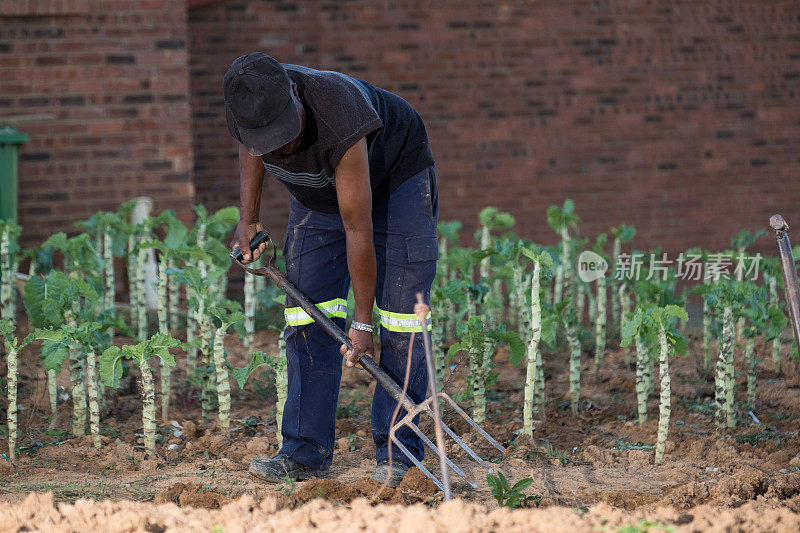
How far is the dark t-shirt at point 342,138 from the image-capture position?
309 centimetres

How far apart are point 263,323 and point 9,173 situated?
201 centimetres

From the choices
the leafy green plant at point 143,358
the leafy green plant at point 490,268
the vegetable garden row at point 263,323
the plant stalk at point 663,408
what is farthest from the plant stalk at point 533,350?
the leafy green plant at point 143,358

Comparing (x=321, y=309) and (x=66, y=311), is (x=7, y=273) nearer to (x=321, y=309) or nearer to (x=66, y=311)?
(x=66, y=311)

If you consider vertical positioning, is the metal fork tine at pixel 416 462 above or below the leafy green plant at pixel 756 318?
below

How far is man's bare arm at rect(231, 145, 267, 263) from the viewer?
3537mm

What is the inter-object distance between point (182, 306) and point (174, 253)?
2.10 m

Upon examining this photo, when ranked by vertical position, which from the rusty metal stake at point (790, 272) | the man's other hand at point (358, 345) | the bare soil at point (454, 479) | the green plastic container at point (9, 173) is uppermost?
the green plastic container at point (9, 173)

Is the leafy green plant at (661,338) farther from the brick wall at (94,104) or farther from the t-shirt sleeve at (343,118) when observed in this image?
the brick wall at (94,104)

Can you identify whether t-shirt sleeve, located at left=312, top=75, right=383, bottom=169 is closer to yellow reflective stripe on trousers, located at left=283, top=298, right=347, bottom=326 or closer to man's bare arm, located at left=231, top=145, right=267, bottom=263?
man's bare arm, located at left=231, top=145, right=267, bottom=263

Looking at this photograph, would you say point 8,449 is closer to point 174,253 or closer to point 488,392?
point 174,253

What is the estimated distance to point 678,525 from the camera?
8.93 ft

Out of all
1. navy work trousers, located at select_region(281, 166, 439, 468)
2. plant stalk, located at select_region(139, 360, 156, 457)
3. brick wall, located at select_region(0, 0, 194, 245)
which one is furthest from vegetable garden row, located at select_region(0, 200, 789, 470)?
brick wall, located at select_region(0, 0, 194, 245)

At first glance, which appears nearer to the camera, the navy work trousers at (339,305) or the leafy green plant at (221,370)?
the navy work trousers at (339,305)

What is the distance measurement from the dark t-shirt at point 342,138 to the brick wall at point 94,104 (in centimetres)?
357
